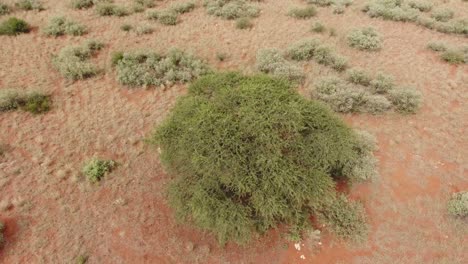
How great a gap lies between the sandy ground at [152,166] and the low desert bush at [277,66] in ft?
1.14

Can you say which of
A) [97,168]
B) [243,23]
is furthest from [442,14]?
[97,168]

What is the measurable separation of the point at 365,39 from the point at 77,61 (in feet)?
31.1

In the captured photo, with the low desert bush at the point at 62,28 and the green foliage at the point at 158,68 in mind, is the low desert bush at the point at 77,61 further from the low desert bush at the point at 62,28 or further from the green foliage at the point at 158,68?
the low desert bush at the point at 62,28

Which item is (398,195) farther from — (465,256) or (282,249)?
(282,249)

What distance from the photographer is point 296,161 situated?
607cm

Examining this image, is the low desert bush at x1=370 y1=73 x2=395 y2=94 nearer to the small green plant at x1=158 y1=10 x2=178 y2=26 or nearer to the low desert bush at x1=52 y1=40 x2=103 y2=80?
the small green plant at x1=158 y1=10 x2=178 y2=26

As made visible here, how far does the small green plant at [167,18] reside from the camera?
12.5m

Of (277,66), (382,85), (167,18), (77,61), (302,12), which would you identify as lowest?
(382,85)

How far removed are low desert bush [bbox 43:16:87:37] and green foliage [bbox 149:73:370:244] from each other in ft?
23.6

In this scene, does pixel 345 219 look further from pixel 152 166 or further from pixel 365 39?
pixel 365 39

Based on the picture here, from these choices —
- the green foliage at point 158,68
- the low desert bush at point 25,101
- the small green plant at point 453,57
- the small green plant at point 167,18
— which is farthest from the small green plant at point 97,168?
the small green plant at point 453,57

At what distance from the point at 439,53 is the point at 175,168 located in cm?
1031

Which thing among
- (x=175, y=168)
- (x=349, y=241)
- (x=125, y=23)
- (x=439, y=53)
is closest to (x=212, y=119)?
(x=175, y=168)

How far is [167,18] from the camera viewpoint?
1259cm
